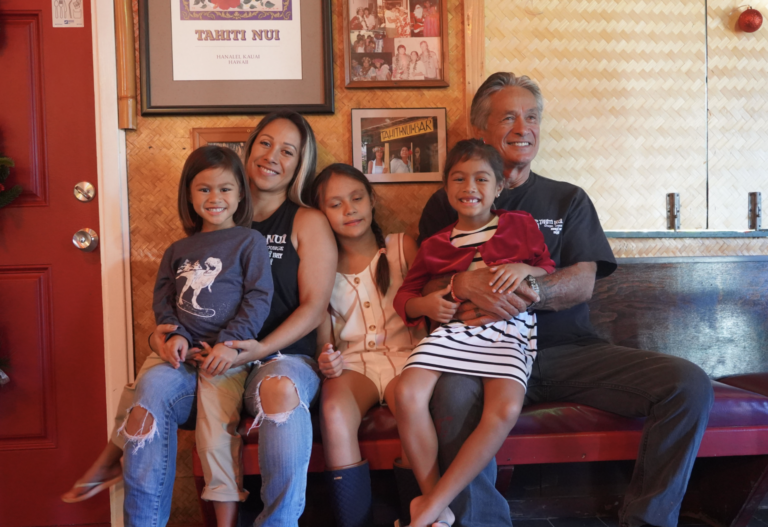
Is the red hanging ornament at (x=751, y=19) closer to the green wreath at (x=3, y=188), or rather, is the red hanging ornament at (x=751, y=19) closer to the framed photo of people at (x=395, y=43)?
the framed photo of people at (x=395, y=43)

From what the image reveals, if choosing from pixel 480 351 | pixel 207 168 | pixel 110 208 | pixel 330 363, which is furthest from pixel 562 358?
pixel 110 208

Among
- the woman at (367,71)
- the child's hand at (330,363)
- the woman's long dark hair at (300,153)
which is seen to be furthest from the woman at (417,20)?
the child's hand at (330,363)

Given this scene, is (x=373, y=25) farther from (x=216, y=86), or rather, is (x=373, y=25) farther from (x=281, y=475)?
(x=281, y=475)

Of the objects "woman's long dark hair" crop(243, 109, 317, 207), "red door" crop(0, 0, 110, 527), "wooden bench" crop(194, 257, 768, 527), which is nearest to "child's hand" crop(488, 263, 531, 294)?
"wooden bench" crop(194, 257, 768, 527)

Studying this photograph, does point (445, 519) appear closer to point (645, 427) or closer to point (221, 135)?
point (645, 427)

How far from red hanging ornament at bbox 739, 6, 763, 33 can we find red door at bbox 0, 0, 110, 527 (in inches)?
117

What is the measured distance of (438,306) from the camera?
6.15 feet

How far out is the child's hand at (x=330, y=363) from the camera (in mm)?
1890

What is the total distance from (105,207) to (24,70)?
27.1 inches

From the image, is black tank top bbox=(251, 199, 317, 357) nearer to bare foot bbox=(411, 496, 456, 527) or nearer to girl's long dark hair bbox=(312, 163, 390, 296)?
girl's long dark hair bbox=(312, 163, 390, 296)

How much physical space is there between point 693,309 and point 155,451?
7.51 ft

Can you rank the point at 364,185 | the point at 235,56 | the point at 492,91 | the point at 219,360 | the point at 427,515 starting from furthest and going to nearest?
the point at 235,56, the point at 492,91, the point at 364,185, the point at 219,360, the point at 427,515

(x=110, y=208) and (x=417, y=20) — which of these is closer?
(x=110, y=208)

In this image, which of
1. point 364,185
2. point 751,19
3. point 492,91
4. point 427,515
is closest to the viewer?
point 427,515
